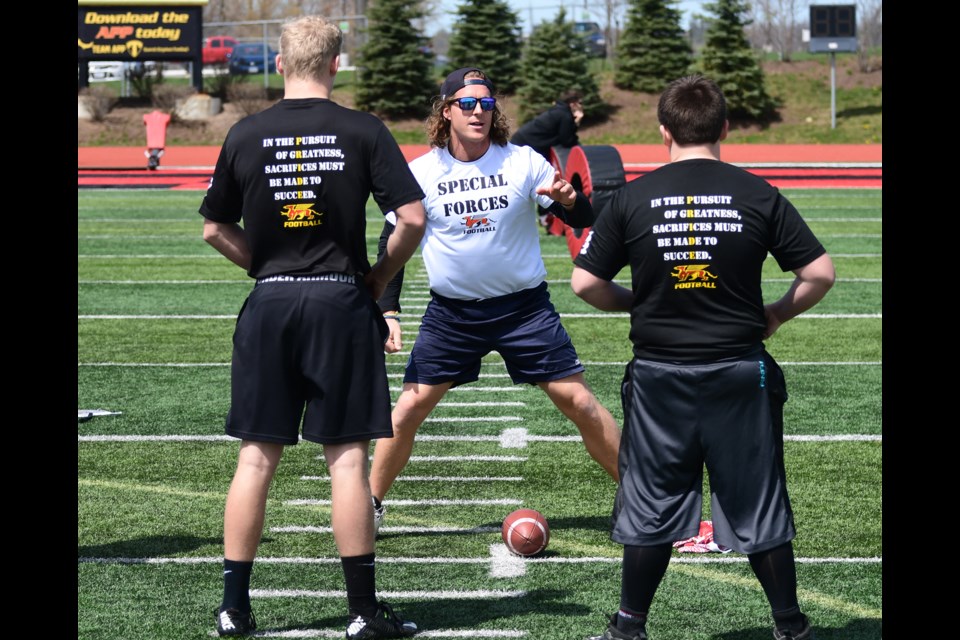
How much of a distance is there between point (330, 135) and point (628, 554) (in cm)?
155

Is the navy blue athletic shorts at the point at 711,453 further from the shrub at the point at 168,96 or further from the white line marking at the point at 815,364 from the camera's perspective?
the shrub at the point at 168,96

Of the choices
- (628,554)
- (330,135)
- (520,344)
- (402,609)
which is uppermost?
(330,135)

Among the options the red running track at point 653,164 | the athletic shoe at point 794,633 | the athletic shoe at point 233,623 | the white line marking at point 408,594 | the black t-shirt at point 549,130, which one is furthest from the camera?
the red running track at point 653,164

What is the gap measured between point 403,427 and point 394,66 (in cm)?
3646

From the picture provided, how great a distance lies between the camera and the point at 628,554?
3.96 m

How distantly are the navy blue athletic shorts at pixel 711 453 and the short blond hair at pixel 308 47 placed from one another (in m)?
1.36

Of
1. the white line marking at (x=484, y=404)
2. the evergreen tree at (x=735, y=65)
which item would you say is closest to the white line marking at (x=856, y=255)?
the white line marking at (x=484, y=404)

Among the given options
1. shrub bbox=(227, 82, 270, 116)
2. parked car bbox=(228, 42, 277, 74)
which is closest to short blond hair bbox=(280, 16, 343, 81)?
shrub bbox=(227, 82, 270, 116)

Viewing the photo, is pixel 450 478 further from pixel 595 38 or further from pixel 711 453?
pixel 595 38

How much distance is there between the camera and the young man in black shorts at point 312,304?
161 inches

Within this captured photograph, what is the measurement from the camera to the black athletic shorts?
4121mm

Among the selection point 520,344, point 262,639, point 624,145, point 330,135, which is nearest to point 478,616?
point 262,639

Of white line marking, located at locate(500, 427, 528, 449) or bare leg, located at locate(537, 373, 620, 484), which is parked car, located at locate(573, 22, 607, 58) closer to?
white line marking, located at locate(500, 427, 528, 449)
